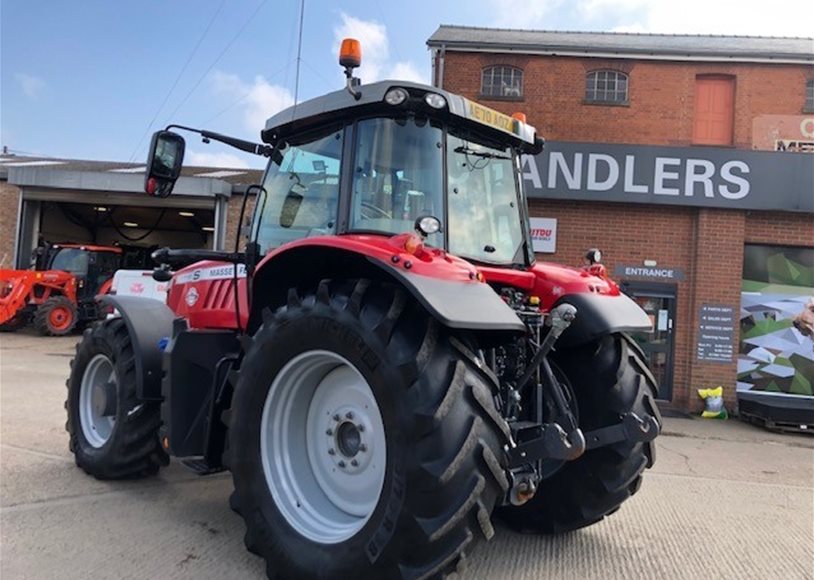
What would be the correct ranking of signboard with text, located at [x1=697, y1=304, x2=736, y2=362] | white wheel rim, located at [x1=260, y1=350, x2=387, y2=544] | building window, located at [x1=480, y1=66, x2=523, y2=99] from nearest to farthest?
1. white wheel rim, located at [x1=260, y1=350, x2=387, y2=544]
2. signboard with text, located at [x1=697, y1=304, x2=736, y2=362]
3. building window, located at [x1=480, y1=66, x2=523, y2=99]

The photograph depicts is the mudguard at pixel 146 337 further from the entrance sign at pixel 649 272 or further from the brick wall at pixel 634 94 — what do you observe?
the brick wall at pixel 634 94

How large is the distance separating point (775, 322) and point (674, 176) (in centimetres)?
305

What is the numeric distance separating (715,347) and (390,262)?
9137 millimetres

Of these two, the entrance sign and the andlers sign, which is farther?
the entrance sign

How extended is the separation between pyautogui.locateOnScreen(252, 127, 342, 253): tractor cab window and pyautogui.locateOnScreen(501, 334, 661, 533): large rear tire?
5.42ft

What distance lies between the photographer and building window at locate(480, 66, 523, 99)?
38.5 feet

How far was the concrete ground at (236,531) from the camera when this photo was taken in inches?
129

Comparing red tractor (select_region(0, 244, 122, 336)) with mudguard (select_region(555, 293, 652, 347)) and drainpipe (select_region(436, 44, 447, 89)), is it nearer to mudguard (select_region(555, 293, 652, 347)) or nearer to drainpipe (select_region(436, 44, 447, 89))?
drainpipe (select_region(436, 44, 447, 89))

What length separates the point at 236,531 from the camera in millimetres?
3715

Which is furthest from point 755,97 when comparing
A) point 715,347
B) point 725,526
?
point 725,526

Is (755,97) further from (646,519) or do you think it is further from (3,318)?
(3,318)

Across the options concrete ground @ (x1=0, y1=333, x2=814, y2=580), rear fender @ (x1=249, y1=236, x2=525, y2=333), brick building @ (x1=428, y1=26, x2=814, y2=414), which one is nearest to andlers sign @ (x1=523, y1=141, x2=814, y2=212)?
brick building @ (x1=428, y1=26, x2=814, y2=414)

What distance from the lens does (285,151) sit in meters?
3.93

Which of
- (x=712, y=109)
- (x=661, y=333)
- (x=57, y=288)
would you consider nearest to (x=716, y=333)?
(x=661, y=333)
